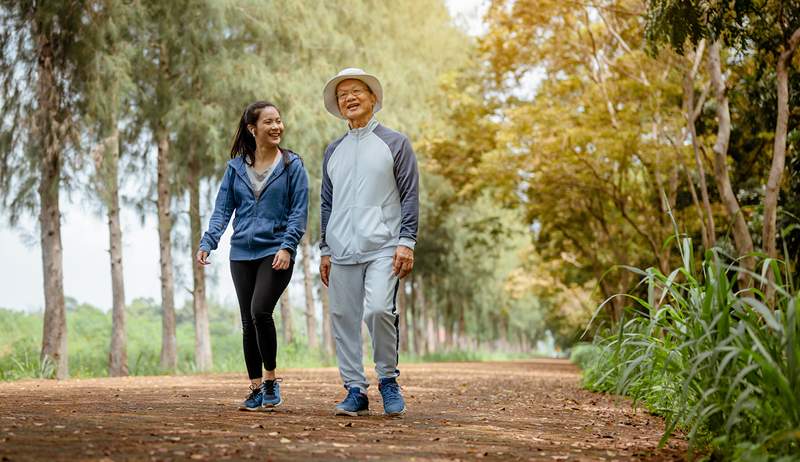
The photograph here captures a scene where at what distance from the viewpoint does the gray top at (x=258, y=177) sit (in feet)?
18.3

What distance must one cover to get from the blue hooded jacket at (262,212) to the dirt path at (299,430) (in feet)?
3.48

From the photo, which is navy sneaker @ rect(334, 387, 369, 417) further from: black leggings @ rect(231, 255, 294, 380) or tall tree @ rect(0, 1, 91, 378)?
tall tree @ rect(0, 1, 91, 378)

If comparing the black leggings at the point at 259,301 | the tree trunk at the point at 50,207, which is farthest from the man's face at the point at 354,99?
the tree trunk at the point at 50,207

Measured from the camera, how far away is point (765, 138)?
16516 mm

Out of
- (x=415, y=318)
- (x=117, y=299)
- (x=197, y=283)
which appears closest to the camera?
(x=117, y=299)

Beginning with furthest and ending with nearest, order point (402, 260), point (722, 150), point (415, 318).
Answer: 1. point (415, 318)
2. point (722, 150)
3. point (402, 260)

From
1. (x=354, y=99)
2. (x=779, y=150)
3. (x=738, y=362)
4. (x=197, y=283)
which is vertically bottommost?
(x=738, y=362)

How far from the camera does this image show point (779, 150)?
8.84 m

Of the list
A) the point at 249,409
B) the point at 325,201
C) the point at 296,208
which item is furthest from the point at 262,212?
the point at 249,409

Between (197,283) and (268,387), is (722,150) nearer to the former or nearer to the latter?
(268,387)

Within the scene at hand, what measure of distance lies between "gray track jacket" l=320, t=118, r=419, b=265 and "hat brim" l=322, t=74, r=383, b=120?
231mm

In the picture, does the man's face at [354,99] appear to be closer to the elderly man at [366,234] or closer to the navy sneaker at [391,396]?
the elderly man at [366,234]

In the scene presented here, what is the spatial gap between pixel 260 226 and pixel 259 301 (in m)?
0.48

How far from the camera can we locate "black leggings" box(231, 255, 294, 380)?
536 centimetres
